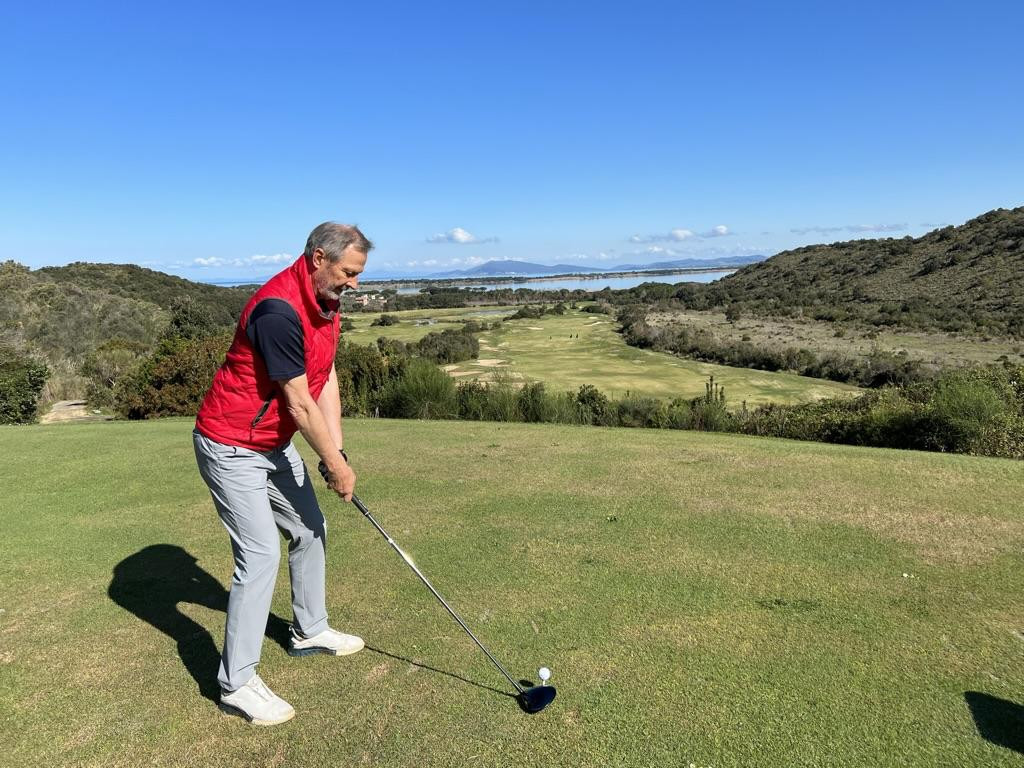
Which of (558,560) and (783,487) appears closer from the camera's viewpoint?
(558,560)

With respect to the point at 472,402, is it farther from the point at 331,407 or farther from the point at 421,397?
the point at 331,407

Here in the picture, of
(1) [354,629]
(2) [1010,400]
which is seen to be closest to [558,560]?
(1) [354,629]

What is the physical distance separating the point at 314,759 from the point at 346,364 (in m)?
19.9

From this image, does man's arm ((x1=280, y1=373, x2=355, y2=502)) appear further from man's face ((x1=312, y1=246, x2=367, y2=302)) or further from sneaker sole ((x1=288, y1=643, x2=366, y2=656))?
sneaker sole ((x1=288, y1=643, x2=366, y2=656))

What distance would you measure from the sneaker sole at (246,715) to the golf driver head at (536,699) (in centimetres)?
126

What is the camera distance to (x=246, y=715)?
3.37 meters

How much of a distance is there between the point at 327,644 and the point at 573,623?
5.32ft

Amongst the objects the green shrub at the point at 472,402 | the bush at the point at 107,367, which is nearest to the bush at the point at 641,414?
the green shrub at the point at 472,402

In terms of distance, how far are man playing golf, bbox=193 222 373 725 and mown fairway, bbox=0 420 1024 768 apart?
370 millimetres

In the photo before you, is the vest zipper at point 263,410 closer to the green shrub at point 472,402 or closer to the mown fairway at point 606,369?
the green shrub at point 472,402

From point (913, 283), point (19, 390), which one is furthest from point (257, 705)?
point (913, 283)

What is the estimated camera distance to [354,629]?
170 inches

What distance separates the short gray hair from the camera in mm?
3303

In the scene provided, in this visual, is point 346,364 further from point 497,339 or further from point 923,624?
point 497,339
